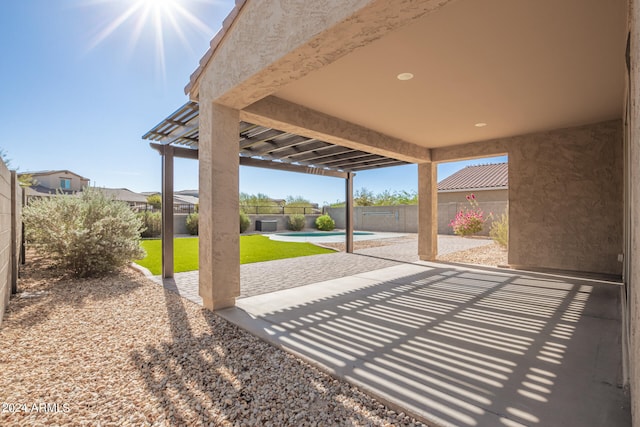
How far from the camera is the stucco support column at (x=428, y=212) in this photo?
8236 millimetres

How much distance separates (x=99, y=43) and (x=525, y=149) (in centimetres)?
1011

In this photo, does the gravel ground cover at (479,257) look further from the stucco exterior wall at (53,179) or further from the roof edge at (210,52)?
the stucco exterior wall at (53,179)

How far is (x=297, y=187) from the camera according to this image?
5494cm

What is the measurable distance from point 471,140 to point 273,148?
490 centimetres

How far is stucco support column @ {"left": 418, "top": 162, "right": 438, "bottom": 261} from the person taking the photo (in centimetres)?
824

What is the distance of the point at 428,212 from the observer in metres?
8.40

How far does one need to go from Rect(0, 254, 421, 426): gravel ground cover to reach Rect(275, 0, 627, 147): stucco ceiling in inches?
128

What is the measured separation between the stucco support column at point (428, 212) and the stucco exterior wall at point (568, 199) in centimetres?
189

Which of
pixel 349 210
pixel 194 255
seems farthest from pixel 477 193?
pixel 194 255

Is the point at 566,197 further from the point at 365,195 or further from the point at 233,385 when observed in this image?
the point at 365,195

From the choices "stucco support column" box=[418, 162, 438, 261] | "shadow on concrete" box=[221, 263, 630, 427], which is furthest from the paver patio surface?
"shadow on concrete" box=[221, 263, 630, 427]

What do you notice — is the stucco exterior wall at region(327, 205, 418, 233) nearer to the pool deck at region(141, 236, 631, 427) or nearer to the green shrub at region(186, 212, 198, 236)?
the green shrub at region(186, 212, 198, 236)

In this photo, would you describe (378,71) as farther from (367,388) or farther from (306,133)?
(367,388)

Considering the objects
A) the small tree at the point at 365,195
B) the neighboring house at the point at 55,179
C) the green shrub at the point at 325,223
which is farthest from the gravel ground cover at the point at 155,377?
the neighboring house at the point at 55,179
